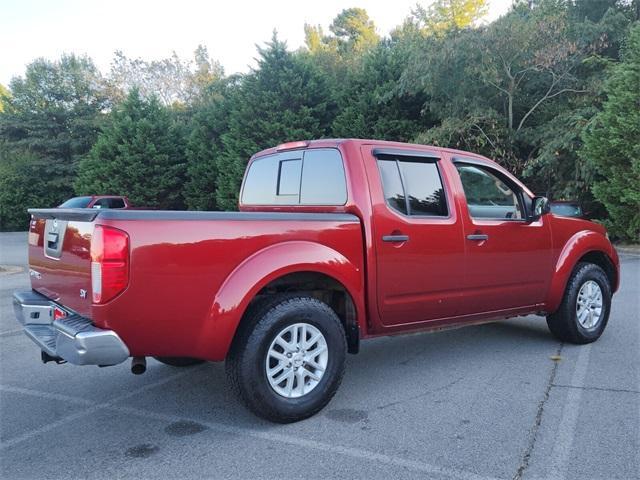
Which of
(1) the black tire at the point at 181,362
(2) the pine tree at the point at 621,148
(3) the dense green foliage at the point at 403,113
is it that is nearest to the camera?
(1) the black tire at the point at 181,362

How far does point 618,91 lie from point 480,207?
40.1ft

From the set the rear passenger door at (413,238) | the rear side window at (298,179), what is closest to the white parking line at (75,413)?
the rear side window at (298,179)

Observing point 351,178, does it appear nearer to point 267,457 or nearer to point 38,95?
point 267,457

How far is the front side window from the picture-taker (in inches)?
182

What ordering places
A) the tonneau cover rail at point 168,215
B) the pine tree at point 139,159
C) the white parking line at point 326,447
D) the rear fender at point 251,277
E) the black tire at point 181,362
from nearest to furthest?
the white parking line at point 326,447, the tonneau cover rail at point 168,215, the rear fender at point 251,277, the black tire at point 181,362, the pine tree at point 139,159

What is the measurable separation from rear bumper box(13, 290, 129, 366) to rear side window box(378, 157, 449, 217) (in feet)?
7.10

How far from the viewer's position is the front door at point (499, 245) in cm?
450

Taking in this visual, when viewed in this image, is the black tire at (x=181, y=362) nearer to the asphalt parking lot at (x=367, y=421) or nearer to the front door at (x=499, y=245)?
the asphalt parking lot at (x=367, y=421)

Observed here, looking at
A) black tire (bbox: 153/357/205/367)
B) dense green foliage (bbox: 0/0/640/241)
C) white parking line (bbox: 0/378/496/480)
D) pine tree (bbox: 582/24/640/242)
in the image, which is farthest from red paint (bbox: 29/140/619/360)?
dense green foliage (bbox: 0/0/640/241)

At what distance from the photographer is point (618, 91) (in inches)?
564

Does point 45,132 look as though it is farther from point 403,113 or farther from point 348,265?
point 348,265

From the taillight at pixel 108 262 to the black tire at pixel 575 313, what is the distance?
410 centimetres

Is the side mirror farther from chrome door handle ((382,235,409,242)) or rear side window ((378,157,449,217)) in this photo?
chrome door handle ((382,235,409,242))

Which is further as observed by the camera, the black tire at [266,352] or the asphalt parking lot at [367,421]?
the black tire at [266,352]
